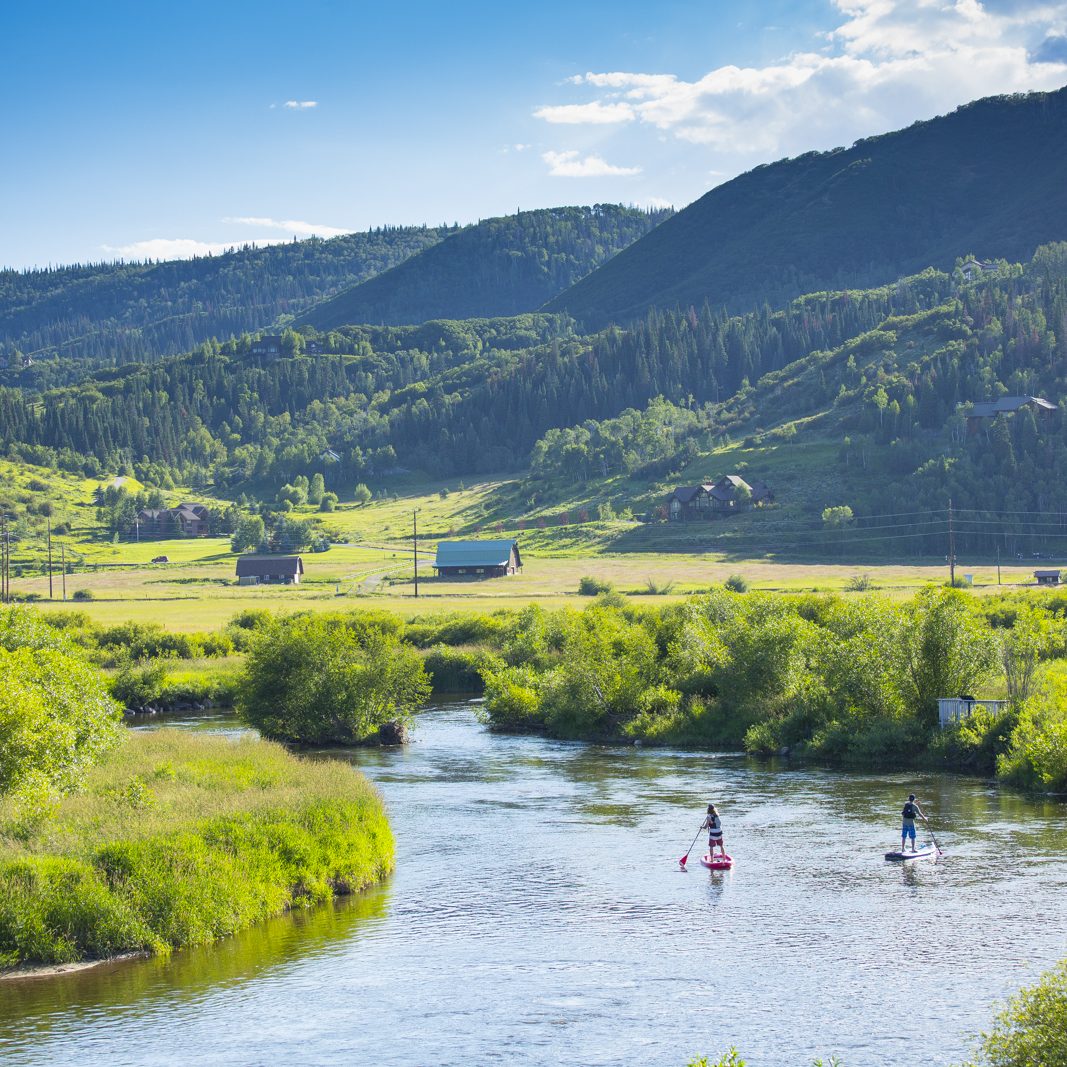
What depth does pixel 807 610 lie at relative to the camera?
331ft

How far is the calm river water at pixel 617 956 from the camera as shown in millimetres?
33562

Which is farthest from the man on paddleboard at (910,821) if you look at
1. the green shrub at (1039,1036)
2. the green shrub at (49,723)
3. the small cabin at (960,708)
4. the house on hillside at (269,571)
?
the house on hillside at (269,571)

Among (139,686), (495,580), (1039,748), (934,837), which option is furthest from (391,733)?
(495,580)

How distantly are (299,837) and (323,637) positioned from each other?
1296 inches

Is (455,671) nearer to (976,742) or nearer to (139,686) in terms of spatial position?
(139,686)

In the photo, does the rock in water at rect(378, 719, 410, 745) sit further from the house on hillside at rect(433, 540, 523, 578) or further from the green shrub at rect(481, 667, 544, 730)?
the house on hillside at rect(433, 540, 523, 578)

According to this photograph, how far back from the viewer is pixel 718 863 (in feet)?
161

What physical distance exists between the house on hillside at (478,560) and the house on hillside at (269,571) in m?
18.6

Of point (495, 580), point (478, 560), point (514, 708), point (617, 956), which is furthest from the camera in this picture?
point (478, 560)

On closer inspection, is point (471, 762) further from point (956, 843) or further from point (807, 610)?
point (807, 610)

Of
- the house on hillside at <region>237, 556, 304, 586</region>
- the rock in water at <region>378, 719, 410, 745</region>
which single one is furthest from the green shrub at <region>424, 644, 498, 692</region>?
the house on hillside at <region>237, 556, 304, 586</region>

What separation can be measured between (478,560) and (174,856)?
5484 inches

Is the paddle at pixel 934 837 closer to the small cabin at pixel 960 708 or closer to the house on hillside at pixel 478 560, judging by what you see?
the small cabin at pixel 960 708

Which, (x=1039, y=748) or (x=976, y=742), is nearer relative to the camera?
(x=1039, y=748)
